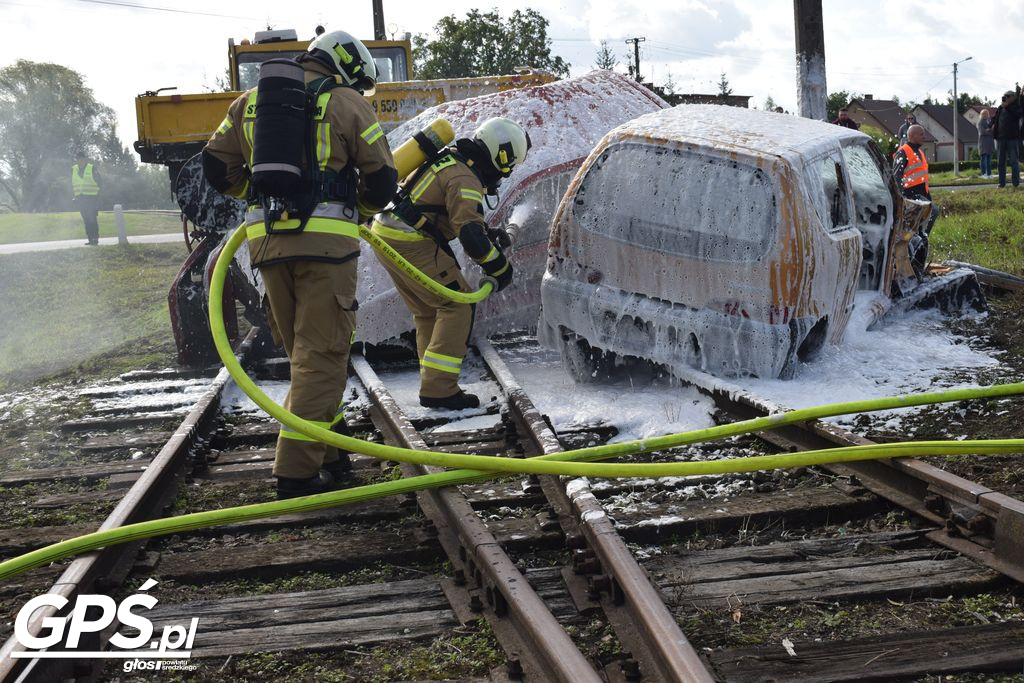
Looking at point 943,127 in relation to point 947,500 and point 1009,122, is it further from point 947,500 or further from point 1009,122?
point 947,500

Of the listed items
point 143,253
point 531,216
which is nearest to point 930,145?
point 143,253

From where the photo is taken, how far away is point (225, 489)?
16.6ft

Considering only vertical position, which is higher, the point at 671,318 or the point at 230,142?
the point at 230,142

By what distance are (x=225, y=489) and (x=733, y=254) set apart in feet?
9.88

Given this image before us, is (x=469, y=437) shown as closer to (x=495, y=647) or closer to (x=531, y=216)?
(x=495, y=647)

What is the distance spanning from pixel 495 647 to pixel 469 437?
Result: 2.53m

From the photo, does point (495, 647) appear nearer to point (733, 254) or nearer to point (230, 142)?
point (230, 142)

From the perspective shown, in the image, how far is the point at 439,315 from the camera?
6641 millimetres

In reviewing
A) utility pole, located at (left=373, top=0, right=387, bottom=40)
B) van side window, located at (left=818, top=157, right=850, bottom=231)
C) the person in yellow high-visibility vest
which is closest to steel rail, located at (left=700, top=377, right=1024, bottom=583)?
van side window, located at (left=818, top=157, right=850, bottom=231)

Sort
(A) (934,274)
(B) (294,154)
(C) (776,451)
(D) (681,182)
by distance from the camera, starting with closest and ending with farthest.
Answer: (B) (294,154)
(C) (776,451)
(D) (681,182)
(A) (934,274)

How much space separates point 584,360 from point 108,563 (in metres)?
3.50

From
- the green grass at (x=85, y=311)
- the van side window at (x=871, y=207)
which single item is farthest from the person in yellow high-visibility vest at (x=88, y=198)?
the van side window at (x=871, y=207)

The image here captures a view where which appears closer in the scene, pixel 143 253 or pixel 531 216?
pixel 531 216

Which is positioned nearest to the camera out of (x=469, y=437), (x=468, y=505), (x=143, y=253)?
(x=468, y=505)
